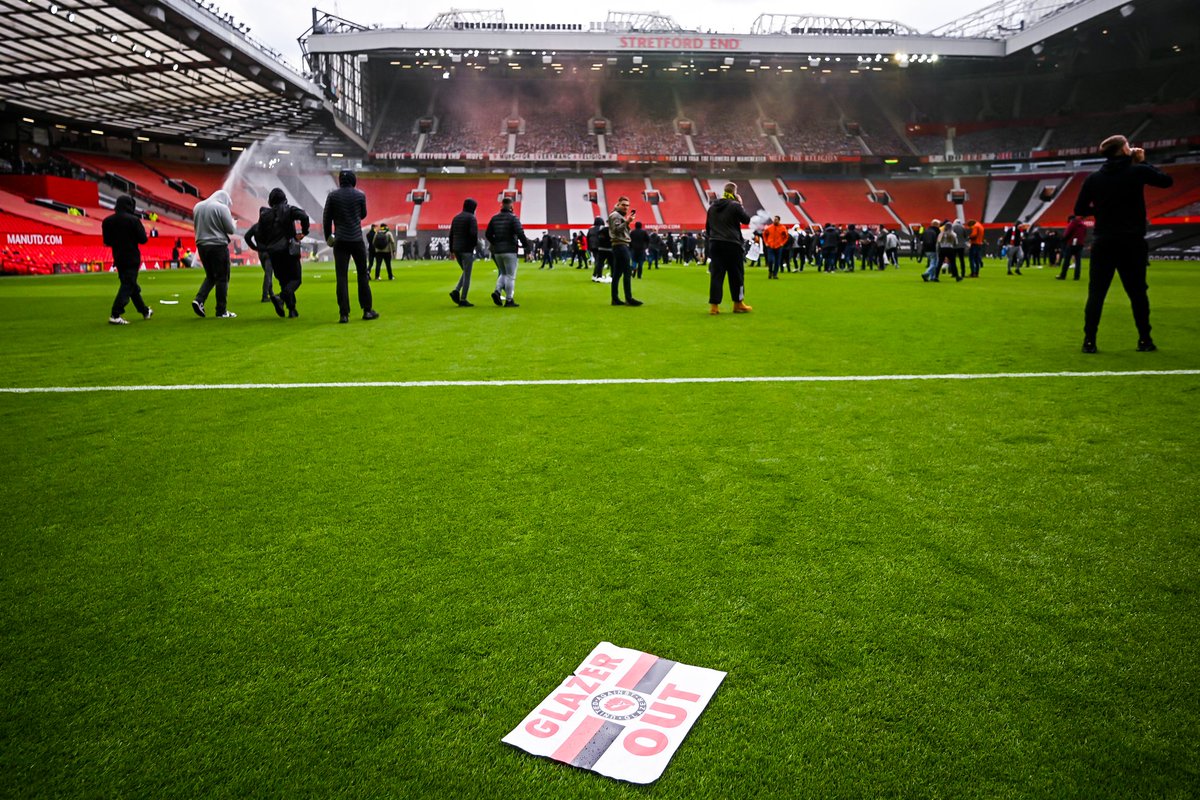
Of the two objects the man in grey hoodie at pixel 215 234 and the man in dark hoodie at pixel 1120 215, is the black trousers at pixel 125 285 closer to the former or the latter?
the man in grey hoodie at pixel 215 234

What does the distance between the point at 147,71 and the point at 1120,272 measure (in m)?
40.2

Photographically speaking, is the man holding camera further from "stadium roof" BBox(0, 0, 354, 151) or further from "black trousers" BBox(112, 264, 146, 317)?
"stadium roof" BBox(0, 0, 354, 151)

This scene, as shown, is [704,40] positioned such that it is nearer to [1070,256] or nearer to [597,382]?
[1070,256]

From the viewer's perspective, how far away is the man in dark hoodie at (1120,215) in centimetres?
646

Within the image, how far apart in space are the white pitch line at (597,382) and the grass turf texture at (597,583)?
1.11 feet

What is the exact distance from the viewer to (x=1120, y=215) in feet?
21.5

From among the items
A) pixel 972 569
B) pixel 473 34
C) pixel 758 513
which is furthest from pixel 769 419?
pixel 473 34

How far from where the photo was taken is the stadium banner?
1621 millimetres

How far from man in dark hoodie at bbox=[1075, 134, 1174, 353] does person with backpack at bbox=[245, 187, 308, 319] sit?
9853mm

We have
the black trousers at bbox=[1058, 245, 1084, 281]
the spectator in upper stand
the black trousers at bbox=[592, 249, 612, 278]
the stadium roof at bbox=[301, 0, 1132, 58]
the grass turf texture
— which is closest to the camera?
the grass turf texture

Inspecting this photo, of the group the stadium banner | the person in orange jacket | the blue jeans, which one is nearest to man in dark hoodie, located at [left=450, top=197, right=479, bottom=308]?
the stadium banner

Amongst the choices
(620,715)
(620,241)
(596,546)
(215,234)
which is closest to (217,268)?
(215,234)

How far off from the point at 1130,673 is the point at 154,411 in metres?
5.50

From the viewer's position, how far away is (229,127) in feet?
160
